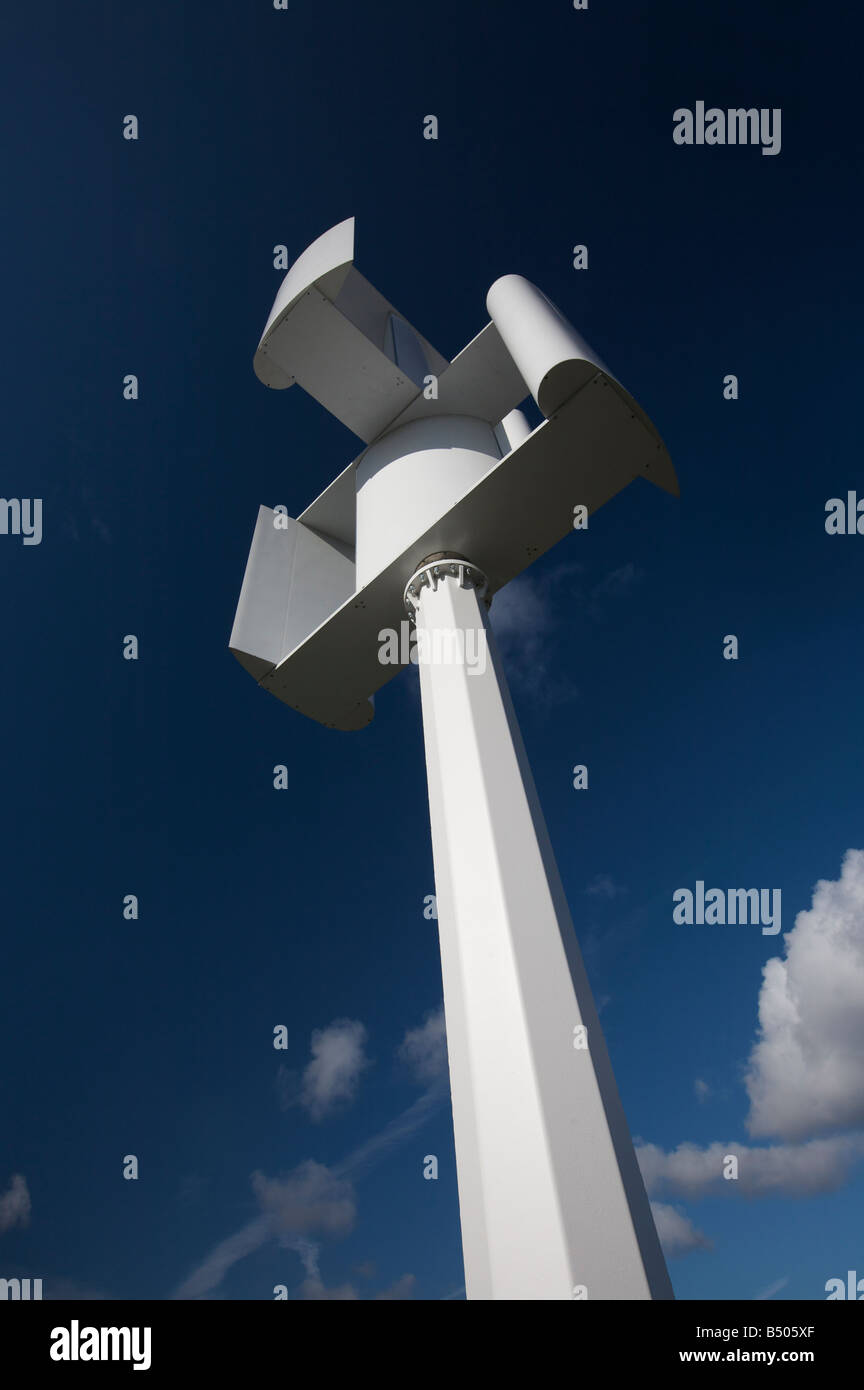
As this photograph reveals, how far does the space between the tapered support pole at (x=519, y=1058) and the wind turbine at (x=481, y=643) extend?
0.5 inches

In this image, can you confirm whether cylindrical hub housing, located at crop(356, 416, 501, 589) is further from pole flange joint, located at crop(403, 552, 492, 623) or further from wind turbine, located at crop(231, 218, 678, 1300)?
pole flange joint, located at crop(403, 552, 492, 623)

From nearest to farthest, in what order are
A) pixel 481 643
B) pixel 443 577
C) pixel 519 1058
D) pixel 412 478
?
pixel 519 1058 → pixel 481 643 → pixel 443 577 → pixel 412 478

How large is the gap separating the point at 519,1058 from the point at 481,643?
3747 millimetres

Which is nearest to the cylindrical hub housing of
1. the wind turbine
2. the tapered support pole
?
the wind turbine

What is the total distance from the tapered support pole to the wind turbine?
0.5 inches

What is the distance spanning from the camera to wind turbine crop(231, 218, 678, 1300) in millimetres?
3916

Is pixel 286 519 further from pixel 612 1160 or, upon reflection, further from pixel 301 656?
pixel 612 1160

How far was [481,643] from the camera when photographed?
710 cm

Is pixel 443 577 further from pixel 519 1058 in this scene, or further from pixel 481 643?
pixel 519 1058

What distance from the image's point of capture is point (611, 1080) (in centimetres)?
441

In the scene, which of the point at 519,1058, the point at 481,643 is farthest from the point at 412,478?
the point at 519,1058

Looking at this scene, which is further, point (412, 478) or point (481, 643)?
point (412, 478)
